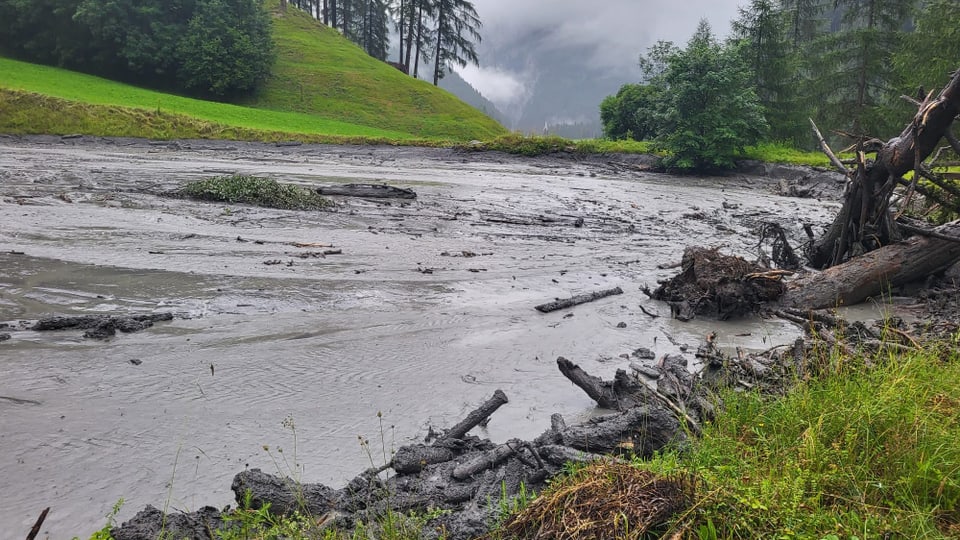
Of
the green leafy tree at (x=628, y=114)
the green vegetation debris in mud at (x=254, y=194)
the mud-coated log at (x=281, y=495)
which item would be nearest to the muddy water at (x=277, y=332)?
the mud-coated log at (x=281, y=495)

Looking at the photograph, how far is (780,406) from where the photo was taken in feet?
12.5

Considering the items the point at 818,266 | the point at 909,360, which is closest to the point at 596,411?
the point at 909,360

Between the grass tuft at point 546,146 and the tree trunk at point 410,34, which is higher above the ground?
the tree trunk at point 410,34

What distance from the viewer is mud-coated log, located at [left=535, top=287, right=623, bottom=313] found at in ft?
26.1

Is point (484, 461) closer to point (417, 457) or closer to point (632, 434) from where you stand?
point (417, 457)

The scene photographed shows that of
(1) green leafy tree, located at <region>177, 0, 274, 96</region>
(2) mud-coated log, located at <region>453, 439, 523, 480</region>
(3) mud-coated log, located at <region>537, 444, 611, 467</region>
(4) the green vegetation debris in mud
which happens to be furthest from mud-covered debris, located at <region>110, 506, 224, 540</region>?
(1) green leafy tree, located at <region>177, 0, 274, 96</region>

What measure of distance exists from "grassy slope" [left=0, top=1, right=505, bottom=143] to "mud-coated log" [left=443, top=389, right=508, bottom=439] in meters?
33.9

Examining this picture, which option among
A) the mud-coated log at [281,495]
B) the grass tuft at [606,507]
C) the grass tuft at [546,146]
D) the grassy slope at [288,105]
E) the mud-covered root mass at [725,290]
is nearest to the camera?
the grass tuft at [606,507]

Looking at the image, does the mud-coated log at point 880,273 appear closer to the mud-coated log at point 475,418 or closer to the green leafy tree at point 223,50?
the mud-coated log at point 475,418

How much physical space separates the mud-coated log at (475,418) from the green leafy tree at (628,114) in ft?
133

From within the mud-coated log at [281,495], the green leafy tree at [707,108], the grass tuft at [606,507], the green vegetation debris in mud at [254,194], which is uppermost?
the green leafy tree at [707,108]

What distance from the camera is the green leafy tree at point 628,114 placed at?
43.2m

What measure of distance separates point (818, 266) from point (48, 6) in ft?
206

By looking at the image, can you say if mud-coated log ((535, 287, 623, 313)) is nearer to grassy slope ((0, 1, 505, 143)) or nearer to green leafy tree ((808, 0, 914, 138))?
grassy slope ((0, 1, 505, 143))
